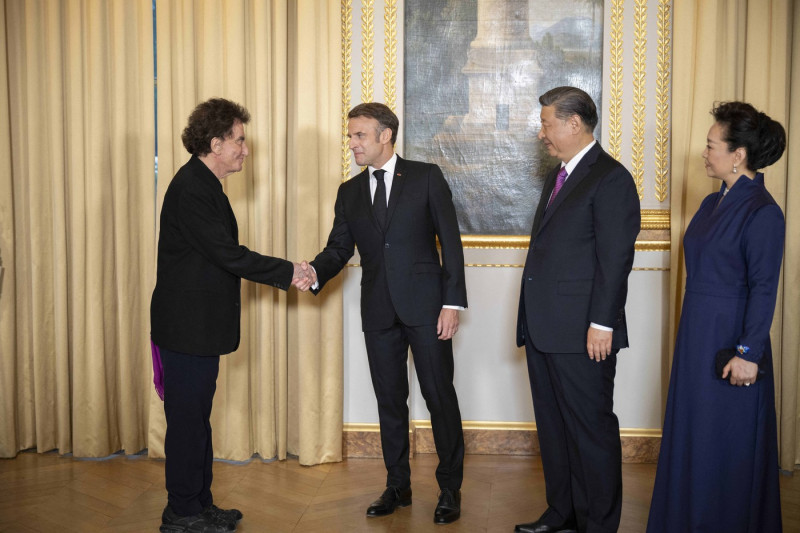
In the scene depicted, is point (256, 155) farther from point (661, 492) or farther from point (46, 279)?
point (661, 492)

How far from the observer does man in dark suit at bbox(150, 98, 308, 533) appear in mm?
3094

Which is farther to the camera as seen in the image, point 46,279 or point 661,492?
point 46,279

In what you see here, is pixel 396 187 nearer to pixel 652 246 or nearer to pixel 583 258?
pixel 583 258

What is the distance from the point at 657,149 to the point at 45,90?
334 cm

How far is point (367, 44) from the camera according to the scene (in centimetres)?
420

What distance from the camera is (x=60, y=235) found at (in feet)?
13.7

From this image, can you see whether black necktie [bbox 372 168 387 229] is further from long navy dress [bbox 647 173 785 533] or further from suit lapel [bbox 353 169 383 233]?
long navy dress [bbox 647 173 785 533]

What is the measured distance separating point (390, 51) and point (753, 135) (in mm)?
2129

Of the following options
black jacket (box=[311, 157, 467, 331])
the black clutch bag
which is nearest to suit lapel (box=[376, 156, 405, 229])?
black jacket (box=[311, 157, 467, 331])

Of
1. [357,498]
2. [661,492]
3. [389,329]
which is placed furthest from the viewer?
[357,498]

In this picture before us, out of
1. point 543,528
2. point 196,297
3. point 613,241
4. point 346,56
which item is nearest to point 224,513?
point 196,297

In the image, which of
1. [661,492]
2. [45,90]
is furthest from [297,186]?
[661,492]

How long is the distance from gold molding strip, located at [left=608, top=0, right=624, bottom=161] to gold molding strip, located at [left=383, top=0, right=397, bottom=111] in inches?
45.8

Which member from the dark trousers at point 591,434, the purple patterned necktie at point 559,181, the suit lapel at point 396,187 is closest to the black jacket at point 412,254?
the suit lapel at point 396,187
